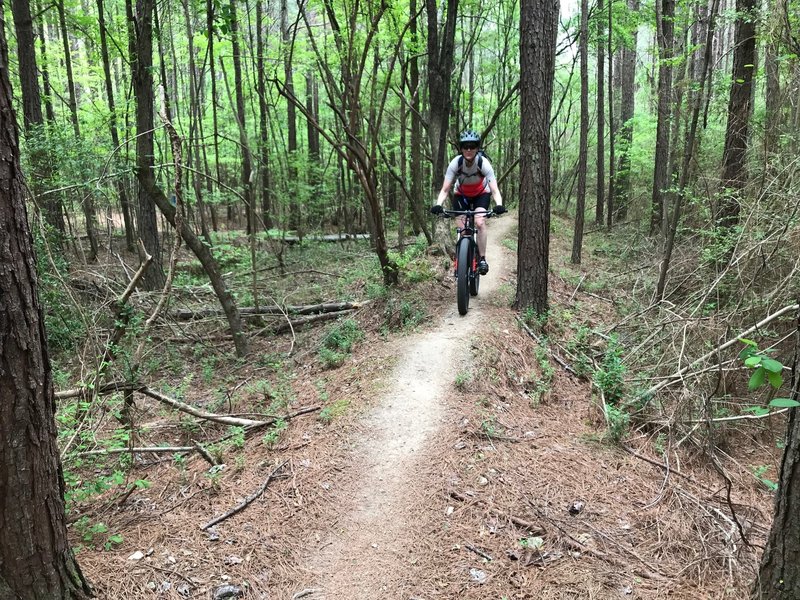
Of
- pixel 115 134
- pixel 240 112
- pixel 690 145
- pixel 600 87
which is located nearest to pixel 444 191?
pixel 690 145

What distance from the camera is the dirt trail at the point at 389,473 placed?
333cm

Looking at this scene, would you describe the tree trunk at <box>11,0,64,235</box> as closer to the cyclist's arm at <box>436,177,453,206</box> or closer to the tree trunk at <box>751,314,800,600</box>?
the cyclist's arm at <box>436,177,453,206</box>

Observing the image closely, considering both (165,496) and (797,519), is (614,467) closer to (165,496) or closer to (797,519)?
(797,519)

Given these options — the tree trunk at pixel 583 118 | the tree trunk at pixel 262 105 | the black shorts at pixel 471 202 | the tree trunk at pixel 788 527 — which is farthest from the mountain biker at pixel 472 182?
the tree trunk at pixel 583 118

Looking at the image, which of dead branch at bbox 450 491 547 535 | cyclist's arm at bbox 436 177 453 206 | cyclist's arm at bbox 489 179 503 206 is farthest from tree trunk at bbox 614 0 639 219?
dead branch at bbox 450 491 547 535

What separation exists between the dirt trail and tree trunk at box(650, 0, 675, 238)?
742cm

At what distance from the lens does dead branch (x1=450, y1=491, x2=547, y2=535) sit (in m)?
3.57

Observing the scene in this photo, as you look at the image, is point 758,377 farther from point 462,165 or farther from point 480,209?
point 462,165

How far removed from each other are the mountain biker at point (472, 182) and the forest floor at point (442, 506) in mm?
2229

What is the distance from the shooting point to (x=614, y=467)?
14.7ft

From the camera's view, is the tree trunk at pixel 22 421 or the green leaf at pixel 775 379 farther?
the tree trunk at pixel 22 421

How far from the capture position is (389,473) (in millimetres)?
4309

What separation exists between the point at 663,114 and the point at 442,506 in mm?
12737

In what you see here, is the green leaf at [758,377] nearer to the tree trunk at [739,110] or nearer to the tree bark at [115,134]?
the tree trunk at [739,110]
